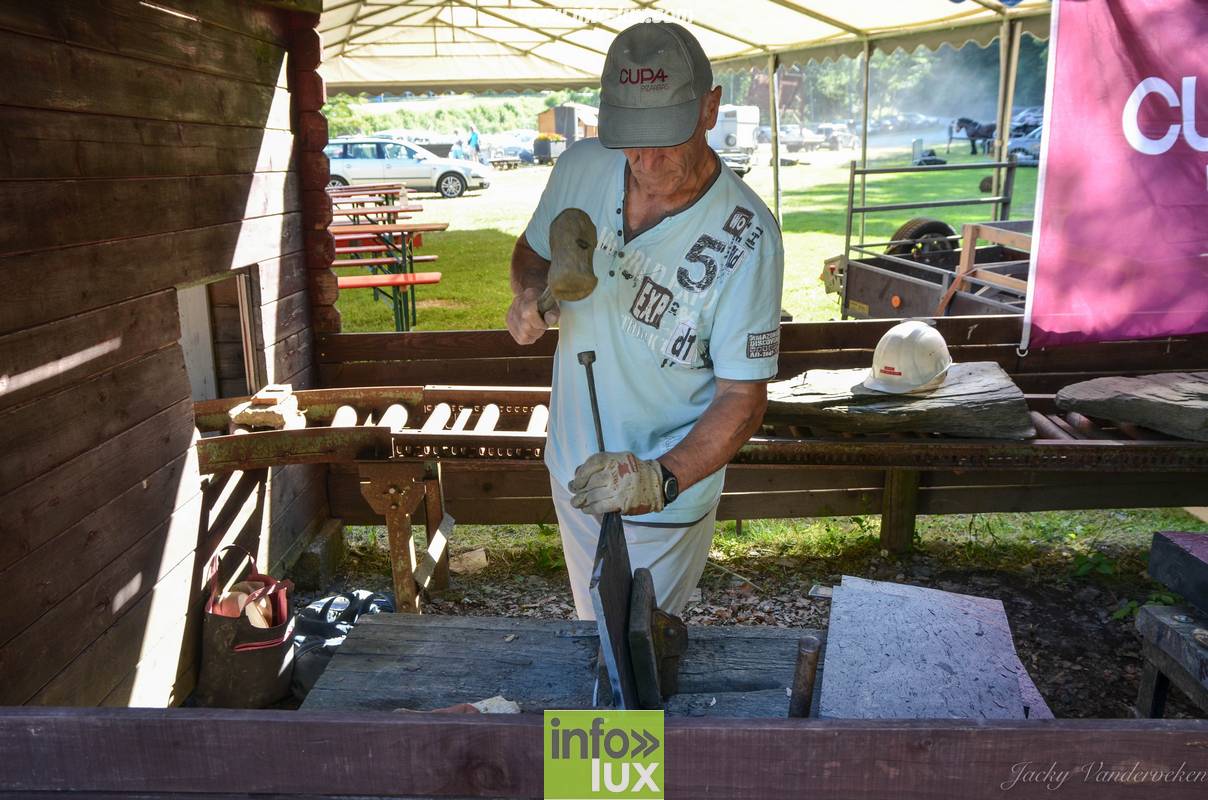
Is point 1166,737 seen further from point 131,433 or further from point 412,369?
point 412,369

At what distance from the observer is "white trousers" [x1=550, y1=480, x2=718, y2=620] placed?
2.58 metres

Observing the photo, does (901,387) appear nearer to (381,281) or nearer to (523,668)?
(523,668)

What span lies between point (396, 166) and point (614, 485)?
71.4 ft

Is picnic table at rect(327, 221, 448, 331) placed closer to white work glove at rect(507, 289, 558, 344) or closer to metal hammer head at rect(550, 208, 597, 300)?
white work glove at rect(507, 289, 558, 344)

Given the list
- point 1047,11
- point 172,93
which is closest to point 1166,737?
point 172,93

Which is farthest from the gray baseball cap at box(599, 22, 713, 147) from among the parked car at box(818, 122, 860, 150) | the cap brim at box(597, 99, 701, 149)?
the parked car at box(818, 122, 860, 150)

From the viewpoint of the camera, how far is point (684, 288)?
2.43m

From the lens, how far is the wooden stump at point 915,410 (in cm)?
440

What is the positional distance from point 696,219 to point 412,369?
10.8ft

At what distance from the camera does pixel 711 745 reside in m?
1.31

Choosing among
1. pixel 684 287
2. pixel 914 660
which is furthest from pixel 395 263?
pixel 914 660

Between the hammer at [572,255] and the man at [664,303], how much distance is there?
0.57 ft

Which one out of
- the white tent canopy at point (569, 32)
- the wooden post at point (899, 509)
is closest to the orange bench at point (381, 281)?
the white tent canopy at point (569, 32)

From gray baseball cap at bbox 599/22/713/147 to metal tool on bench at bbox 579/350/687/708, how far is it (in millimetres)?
881
